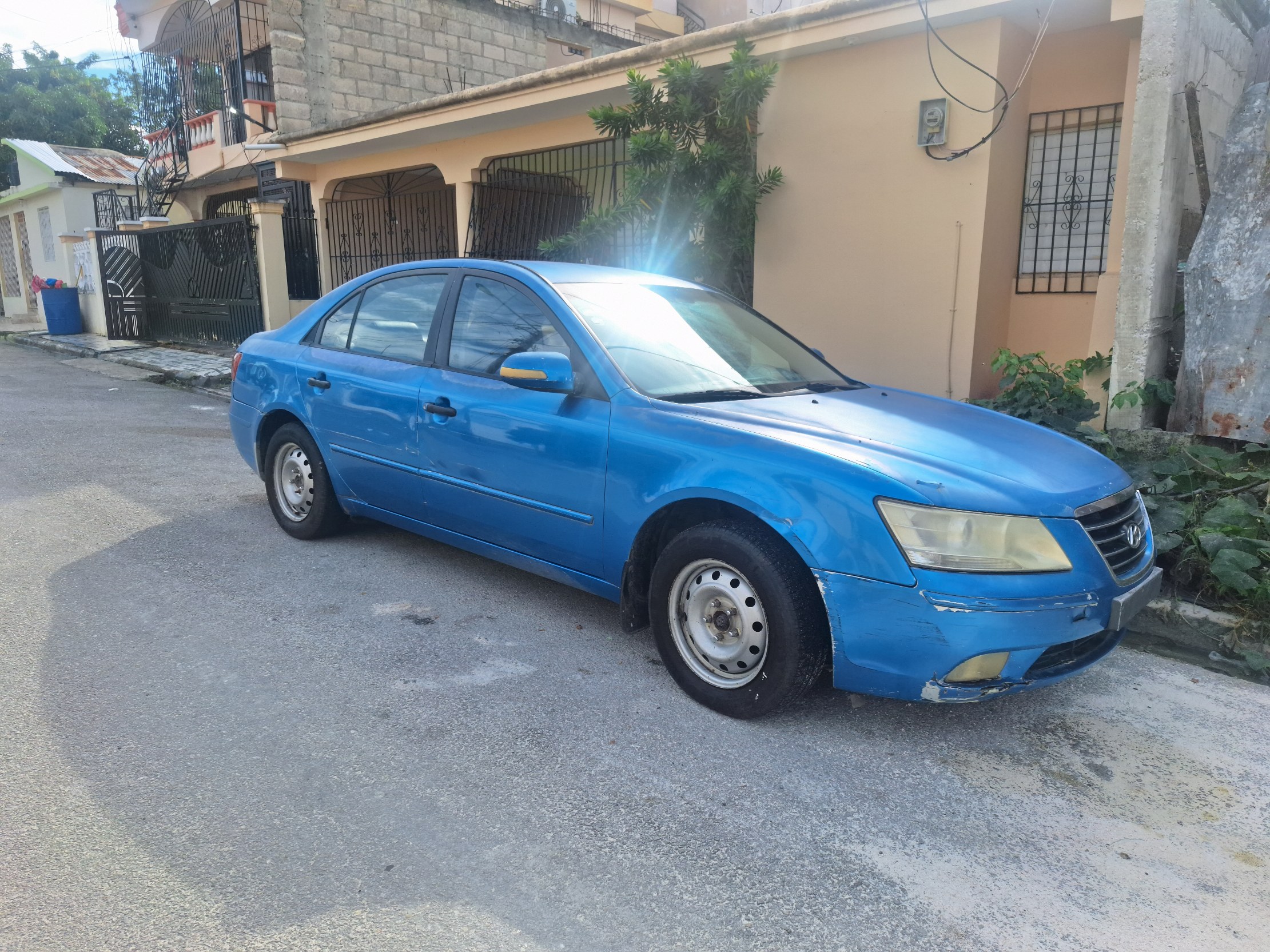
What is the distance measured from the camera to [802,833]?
2689mm

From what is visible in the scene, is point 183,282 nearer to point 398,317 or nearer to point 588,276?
point 398,317

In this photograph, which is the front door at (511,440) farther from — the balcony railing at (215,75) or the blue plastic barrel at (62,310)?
the blue plastic barrel at (62,310)

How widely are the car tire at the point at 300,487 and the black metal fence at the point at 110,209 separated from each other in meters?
19.4

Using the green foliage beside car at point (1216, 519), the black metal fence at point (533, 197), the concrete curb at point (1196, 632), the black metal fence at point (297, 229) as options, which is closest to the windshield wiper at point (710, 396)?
the concrete curb at point (1196, 632)

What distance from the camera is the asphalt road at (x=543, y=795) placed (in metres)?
2.32

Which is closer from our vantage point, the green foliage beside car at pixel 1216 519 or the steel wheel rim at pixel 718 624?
the steel wheel rim at pixel 718 624

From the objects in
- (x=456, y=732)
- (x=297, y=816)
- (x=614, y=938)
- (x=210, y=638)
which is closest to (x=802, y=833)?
(x=614, y=938)

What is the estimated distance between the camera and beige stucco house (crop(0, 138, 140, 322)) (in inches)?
863

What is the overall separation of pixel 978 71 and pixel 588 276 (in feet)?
13.5

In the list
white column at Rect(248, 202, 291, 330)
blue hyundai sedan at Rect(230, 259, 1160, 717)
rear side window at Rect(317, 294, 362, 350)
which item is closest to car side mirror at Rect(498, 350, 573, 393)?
blue hyundai sedan at Rect(230, 259, 1160, 717)

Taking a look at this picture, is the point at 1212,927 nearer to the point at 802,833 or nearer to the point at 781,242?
the point at 802,833

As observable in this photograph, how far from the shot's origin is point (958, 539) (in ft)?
9.52

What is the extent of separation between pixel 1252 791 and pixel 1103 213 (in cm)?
538

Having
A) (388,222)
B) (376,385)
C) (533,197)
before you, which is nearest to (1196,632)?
(376,385)
